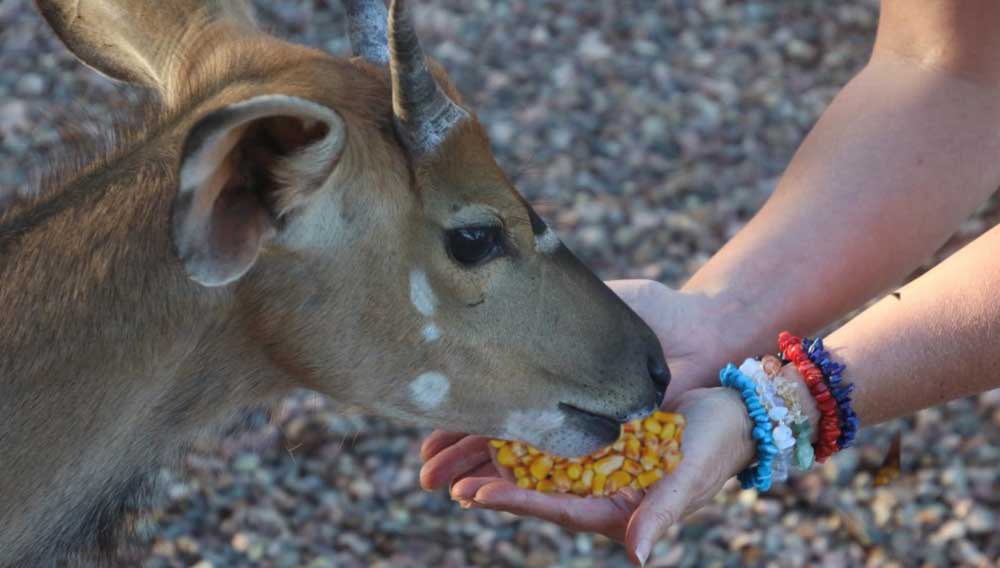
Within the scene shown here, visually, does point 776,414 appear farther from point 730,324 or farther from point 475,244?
point 475,244

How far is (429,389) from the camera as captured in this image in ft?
9.28

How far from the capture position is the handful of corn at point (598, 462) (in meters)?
3.06

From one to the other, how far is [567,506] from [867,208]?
44.1 inches

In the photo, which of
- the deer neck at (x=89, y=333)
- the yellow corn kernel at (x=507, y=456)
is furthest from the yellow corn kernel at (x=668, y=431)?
the deer neck at (x=89, y=333)

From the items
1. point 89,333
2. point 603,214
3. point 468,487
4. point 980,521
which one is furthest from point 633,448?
point 603,214

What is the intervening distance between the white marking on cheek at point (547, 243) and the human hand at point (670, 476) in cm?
53

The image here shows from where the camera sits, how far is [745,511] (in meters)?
4.38

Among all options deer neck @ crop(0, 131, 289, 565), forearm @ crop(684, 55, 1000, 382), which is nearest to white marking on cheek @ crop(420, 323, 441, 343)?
deer neck @ crop(0, 131, 289, 565)

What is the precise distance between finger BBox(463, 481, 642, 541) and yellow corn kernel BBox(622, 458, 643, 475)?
1.6 inches

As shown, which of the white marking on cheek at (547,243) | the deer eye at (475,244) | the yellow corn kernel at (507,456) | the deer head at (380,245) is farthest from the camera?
the yellow corn kernel at (507,456)

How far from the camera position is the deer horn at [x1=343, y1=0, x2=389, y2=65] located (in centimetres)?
281

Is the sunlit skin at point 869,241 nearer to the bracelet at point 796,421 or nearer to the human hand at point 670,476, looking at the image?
the human hand at point 670,476

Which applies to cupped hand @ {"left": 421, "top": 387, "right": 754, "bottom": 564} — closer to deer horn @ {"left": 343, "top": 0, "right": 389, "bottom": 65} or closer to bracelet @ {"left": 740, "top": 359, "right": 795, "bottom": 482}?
bracelet @ {"left": 740, "top": 359, "right": 795, "bottom": 482}

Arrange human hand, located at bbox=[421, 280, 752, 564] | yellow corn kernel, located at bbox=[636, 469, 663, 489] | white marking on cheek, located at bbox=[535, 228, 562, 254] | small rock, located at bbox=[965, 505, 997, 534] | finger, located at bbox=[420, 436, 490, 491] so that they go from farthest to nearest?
small rock, located at bbox=[965, 505, 997, 534]
finger, located at bbox=[420, 436, 490, 491]
yellow corn kernel, located at bbox=[636, 469, 663, 489]
human hand, located at bbox=[421, 280, 752, 564]
white marking on cheek, located at bbox=[535, 228, 562, 254]
